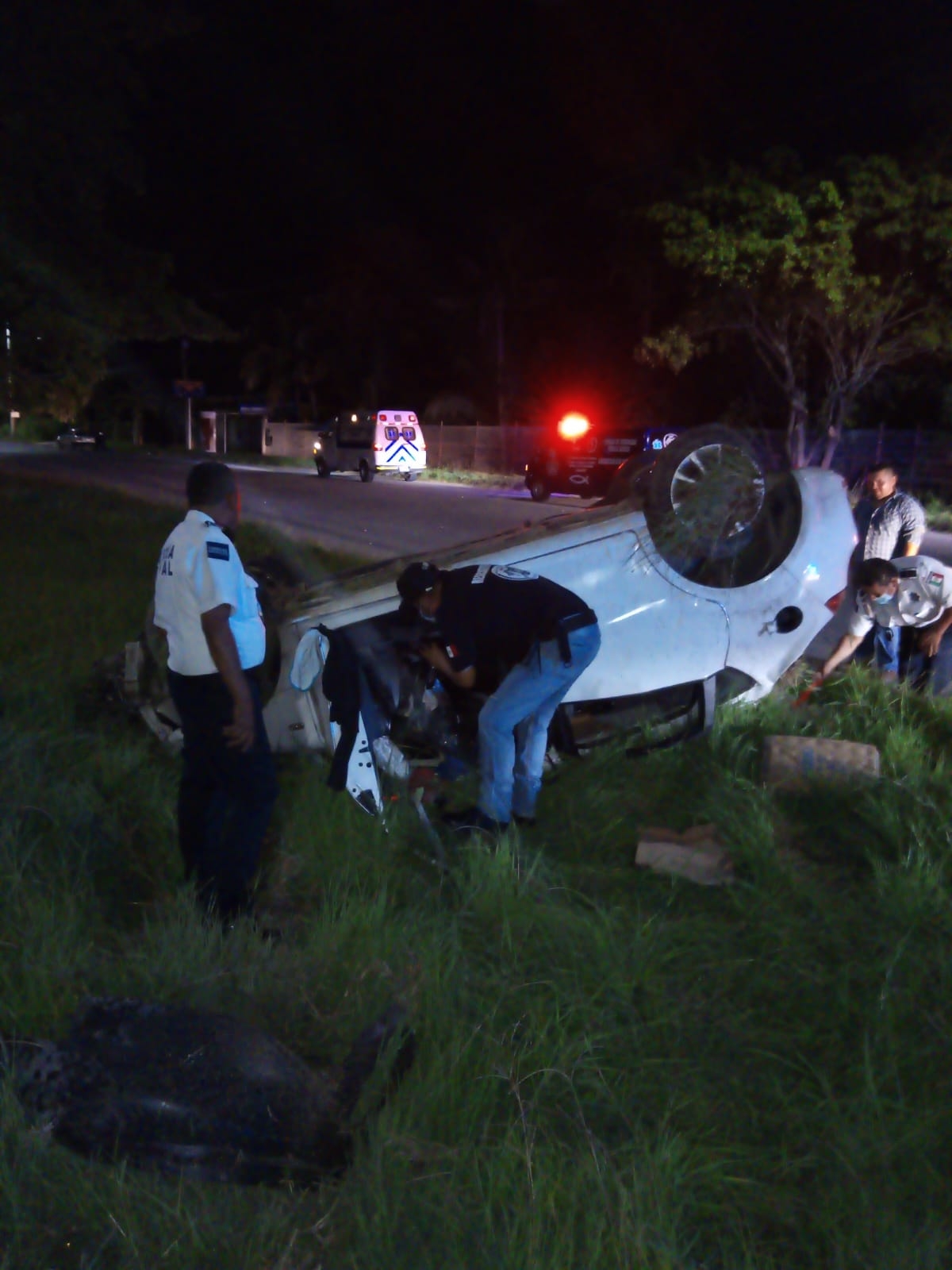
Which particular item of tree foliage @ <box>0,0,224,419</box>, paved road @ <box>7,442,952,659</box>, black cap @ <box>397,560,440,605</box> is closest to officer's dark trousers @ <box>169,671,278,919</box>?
black cap @ <box>397,560,440,605</box>

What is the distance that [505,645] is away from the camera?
498 cm

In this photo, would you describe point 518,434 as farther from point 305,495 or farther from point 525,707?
point 525,707

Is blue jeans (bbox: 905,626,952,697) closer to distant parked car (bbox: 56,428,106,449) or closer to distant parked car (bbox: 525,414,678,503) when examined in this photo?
distant parked car (bbox: 525,414,678,503)

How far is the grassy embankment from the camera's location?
8.87ft

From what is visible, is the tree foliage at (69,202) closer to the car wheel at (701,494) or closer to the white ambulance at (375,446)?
the car wheel at (701,494)

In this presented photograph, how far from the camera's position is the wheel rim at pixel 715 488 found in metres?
5.65

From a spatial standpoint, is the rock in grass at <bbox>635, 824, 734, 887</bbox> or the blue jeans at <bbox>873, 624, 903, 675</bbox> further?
the blue jeans at <bbox>873, 624, 903, 675</bbox>

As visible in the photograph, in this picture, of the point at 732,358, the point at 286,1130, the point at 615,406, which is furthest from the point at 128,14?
the point at 615,406

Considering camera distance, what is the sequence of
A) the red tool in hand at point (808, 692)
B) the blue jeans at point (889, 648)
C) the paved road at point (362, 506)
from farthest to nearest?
1. the paved road at point (362, 506)
2. the blue jeans at point (889, 648)
3. the red tool in hand at point (808, 692)

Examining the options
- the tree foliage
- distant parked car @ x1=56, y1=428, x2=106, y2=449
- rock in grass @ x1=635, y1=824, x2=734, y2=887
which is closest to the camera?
rock in grass @ x1=635, y1=824, x2=734, y2=887

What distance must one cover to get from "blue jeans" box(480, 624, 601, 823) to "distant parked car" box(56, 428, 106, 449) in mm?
49376

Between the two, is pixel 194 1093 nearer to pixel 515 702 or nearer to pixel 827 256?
pixel 515 702

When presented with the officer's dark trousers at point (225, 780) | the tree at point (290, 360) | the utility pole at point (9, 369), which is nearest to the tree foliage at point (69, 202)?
the utility pole at point (9, 369)

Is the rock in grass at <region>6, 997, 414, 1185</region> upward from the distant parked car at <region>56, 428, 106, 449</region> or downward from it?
downward
